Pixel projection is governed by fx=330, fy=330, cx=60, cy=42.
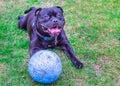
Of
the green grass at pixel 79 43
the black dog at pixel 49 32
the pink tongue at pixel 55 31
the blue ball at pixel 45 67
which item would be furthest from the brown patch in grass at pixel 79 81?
the pink tongue at pixel 55 31

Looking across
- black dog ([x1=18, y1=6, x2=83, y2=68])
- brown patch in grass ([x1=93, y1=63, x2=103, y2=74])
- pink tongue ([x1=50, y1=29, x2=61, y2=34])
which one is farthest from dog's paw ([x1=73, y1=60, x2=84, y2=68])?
pink tongue ([x1=50, y1=29, x2=61, y2=34])

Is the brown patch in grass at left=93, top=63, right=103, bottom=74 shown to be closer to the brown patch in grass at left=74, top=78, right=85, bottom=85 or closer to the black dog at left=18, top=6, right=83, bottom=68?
the black dog at left=18, top=6, right=83, bottom=68

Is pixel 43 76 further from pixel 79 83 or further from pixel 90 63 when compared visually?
pixel 90 63

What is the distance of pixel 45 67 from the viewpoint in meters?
4.33

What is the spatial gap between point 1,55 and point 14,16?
158 centimetres

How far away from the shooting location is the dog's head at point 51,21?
5051mm

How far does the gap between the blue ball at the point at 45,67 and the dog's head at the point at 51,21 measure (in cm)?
72

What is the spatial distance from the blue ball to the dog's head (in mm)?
723

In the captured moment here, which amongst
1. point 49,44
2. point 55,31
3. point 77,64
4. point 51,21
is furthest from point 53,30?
point 77,64

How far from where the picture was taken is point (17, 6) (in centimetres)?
716

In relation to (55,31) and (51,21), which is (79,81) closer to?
(55,31)

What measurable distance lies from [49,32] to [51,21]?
0.19 m

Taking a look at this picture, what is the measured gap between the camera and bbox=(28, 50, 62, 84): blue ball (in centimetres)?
434

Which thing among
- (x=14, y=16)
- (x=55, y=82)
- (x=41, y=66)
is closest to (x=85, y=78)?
(x=55, y=82)
